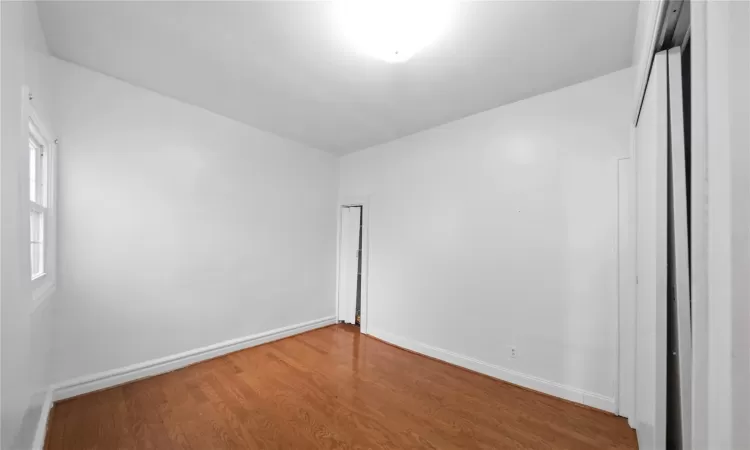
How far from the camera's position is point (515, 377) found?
2.86 meters

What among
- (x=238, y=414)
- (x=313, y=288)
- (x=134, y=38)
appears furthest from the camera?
(x=313, y=288)

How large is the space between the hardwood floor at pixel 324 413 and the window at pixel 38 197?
1.24m

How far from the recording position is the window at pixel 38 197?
6.84ft

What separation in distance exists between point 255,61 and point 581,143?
2964 millimetres

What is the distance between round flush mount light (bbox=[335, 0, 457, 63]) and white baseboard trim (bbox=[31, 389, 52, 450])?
132 inches

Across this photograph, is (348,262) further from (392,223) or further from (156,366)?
Result: (156,366)

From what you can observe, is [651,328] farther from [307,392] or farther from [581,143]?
[307,392]

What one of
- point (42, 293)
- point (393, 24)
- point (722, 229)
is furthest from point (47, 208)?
point (722, 229)

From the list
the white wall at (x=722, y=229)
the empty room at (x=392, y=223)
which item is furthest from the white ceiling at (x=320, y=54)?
the white wall at (x=722, y=229)

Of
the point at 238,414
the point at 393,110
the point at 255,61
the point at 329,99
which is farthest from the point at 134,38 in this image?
the point at 238,414

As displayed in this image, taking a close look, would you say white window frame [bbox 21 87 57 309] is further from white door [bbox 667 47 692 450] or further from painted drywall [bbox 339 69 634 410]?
white door [bbox 667 47 692 450]

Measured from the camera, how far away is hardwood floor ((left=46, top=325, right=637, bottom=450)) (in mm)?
2031

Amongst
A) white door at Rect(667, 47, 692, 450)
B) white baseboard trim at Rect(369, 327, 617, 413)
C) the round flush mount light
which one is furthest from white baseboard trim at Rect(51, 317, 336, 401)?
white door at Rect(667, 47, 692, 450)

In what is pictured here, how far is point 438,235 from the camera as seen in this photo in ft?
11.7
